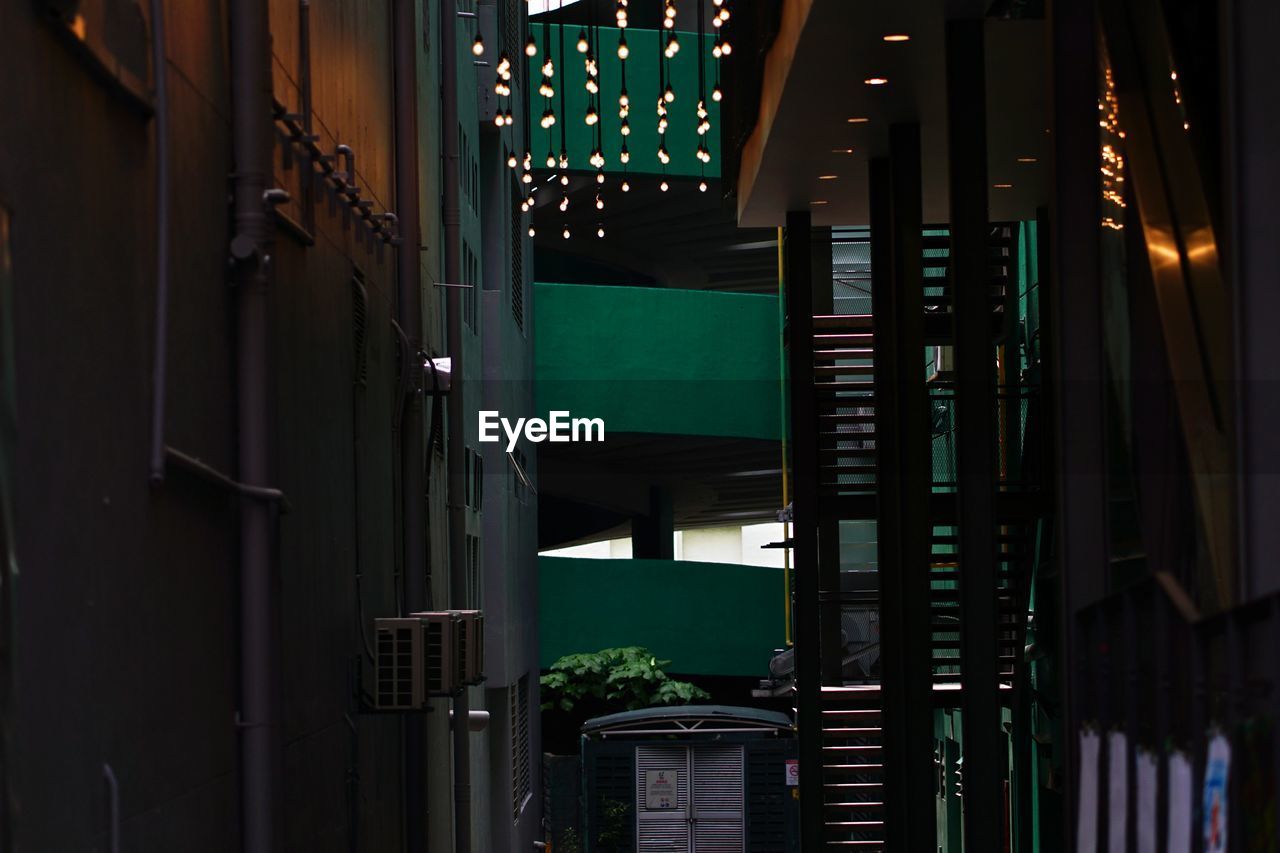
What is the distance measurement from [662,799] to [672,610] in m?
6.43

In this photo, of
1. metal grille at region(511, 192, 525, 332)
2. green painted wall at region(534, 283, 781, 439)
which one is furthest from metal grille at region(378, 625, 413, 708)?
green painted wall at region(534, 283, 781, 439)

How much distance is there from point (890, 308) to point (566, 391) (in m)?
14.0

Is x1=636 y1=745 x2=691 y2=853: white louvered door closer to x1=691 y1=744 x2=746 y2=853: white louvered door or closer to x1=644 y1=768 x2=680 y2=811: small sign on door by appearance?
x1=644 y1=768 x2=680 y2=811: small sign on door

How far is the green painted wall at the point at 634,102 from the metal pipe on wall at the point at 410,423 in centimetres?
1405

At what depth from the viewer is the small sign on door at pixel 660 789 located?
810 inches

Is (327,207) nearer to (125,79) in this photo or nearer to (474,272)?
(125,79)

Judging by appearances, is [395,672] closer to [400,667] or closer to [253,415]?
[400,667]

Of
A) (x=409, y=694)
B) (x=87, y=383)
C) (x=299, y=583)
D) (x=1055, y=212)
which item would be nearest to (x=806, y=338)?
(x=409, y=694)

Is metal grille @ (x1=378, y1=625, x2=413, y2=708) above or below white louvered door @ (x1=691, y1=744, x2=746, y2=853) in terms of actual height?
above

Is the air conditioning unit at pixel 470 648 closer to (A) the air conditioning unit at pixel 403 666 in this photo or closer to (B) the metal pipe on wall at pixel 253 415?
(A) the air conditioning unit at pixel 403 666

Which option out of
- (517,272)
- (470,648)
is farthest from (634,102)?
(470,648)

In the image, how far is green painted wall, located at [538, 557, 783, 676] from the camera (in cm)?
2670

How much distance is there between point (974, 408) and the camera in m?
9.27

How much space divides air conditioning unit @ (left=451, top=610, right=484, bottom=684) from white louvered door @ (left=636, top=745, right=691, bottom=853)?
9.75 m
